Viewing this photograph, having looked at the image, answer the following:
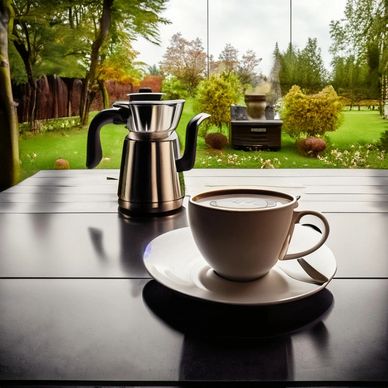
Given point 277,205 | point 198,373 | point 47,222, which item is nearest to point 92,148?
point 47,222

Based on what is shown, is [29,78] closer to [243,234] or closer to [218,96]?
[218,96]

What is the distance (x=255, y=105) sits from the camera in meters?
4.22

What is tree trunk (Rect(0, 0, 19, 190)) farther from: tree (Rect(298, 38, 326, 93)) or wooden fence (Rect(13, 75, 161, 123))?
tree (Rect(298, 38, 326, 93))

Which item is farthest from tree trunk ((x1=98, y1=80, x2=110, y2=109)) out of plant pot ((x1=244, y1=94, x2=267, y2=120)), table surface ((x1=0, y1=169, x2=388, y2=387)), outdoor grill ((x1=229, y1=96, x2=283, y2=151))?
table surface ((x1=0, y1=169, x2=388, y2=387))

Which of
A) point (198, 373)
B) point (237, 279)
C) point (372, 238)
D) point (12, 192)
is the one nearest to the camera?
point (198, 373)

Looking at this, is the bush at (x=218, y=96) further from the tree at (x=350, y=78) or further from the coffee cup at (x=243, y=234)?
the coffee cup at (x=243, y=234)

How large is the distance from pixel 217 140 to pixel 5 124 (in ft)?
5.83

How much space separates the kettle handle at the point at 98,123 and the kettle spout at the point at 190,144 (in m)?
0.10

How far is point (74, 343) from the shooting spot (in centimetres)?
35

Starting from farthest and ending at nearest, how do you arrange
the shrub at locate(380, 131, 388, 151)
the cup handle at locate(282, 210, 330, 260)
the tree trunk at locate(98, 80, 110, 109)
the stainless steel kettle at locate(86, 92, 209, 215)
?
the tree trunk at locate(98, 80, 110, 109), the shrub at locate(380, 131, 388, 151), the stainless steel kettle at locate(86, 92, 209, 215), the cup handle at locate(282, 210, 330, 260)

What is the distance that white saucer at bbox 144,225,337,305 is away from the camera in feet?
1.30

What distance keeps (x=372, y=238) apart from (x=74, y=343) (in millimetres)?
402

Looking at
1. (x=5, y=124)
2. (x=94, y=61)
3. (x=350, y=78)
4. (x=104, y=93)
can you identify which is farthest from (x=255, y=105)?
(x=5, y=124)

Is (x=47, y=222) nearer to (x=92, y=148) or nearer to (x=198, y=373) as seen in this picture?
(x=92, y=148)
